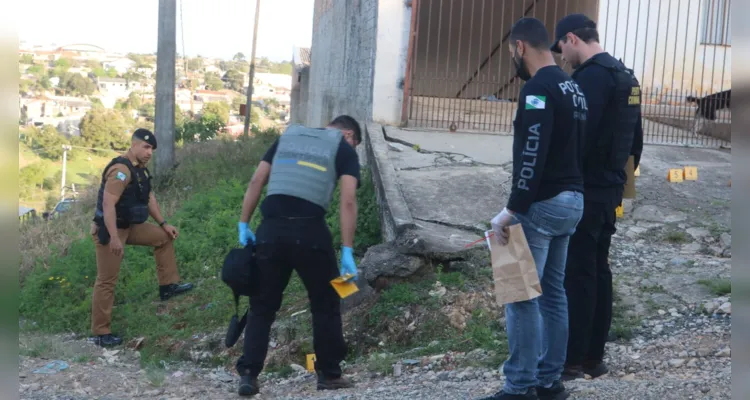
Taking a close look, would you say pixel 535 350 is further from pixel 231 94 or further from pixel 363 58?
pixel 231 94

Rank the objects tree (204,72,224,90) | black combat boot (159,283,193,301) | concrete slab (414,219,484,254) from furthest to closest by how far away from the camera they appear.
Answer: tree (204,72,224,90)
black combat boot (159,283,193,301)
concrete slab (414,219,484,254)

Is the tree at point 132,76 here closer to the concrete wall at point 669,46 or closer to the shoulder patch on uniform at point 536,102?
the concrete wall at point 669,46

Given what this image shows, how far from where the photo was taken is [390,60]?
32.1 feet

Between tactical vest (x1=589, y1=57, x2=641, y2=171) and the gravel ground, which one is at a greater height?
tactical vest (x1=589, y1=57, x2=641, y2=171)

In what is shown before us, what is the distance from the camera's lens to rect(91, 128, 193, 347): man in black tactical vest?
6430mm

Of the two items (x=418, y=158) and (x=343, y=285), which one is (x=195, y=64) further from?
(x=343, y=285)

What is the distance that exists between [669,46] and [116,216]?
7866 mm

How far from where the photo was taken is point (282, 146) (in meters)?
4.29

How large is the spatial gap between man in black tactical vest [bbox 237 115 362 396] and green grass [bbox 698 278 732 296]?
255 cm

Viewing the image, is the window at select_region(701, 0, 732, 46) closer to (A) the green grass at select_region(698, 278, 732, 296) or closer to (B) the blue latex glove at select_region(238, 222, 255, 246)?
(A) the green grass at select_region(698, 278, 732, 296)

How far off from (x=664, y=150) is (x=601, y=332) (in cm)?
598

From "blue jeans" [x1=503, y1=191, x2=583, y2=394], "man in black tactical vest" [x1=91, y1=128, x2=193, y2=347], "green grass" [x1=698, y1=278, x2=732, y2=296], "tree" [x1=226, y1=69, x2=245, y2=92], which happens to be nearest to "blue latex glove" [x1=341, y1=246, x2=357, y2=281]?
"blue jeans" [x1=503, y1=191, x2=583, y2=394]

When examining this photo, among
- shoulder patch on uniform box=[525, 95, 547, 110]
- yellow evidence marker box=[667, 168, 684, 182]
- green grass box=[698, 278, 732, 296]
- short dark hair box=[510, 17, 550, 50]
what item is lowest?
green grass box=[698, 278, 732, 296]

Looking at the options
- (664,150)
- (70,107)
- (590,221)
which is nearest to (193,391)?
(590,221)
